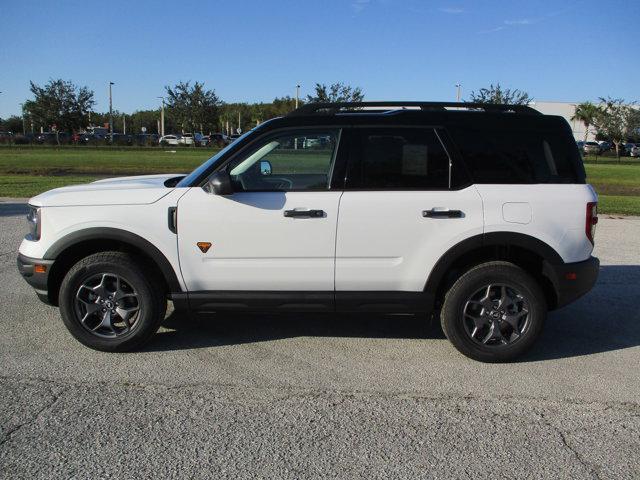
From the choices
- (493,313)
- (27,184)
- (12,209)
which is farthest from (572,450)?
(27,184)

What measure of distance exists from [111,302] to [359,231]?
79.6 inches

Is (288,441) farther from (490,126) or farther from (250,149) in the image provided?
(490,126)

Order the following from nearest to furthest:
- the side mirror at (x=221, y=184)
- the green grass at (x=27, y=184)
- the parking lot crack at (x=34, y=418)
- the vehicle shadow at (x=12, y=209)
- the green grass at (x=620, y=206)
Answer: the parking lot crack at (x=34, y=418) → the side mirror at (x=221, y=184) → the vehicle shadow at (x=12, y=209) → the green grass at (x=620, y=206) → the green grass at (x=27, y=184)

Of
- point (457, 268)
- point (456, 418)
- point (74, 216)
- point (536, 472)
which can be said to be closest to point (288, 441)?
point (456, 418)

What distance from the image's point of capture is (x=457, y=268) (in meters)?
4.62

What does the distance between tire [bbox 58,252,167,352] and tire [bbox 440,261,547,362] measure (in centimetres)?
230

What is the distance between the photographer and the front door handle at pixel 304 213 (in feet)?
14.2

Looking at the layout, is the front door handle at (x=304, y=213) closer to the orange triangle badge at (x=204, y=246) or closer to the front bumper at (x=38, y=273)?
the orange triangle badge at (x=204, y=246)

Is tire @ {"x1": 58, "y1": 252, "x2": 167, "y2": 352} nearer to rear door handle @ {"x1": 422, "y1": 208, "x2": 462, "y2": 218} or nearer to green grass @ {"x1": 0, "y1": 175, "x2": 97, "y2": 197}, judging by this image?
rear door handle @ {"x1": 422, "y1": 208, "x2": 462, "y2": 218}

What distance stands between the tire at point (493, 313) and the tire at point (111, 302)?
90.6 inches

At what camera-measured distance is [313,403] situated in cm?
375

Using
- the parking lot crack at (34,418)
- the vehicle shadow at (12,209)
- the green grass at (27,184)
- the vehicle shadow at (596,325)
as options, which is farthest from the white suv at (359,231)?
the green grass at (27,184)

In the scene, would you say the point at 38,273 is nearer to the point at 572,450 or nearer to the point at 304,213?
the point at 304,213

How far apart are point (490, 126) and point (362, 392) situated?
2.25 meters
